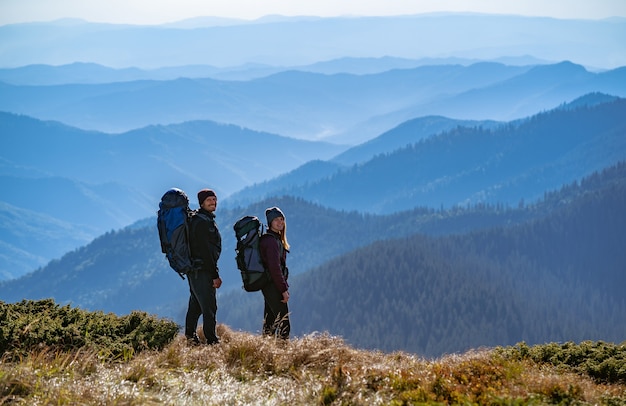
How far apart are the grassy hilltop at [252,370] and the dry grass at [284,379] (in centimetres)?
2

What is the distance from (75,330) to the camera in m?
13.2

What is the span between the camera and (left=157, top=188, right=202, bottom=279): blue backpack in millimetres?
14477

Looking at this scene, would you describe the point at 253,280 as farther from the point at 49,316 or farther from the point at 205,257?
the point at 49,316

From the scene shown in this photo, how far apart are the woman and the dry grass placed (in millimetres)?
1450

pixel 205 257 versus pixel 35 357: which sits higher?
pixel 205 257

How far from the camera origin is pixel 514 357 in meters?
13.4

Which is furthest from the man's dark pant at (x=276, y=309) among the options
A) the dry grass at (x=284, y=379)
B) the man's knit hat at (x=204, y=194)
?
the man's knit hat at (x=204, y=194)

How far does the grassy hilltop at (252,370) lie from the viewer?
33.9 feet

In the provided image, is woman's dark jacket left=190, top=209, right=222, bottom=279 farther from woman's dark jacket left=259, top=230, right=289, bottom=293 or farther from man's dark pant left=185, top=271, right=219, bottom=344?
woman's dark jacket left=259, top=230, right=289, bottom=293

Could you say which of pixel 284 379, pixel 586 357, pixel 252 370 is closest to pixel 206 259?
pixel 252 370

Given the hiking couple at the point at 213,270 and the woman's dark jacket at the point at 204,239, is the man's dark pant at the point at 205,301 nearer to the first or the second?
the hiking couple at the point at 213,270

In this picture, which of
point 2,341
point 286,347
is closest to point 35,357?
point 2,341

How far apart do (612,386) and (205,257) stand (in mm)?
7119

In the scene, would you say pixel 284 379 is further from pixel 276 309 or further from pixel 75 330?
pixel 75 330
